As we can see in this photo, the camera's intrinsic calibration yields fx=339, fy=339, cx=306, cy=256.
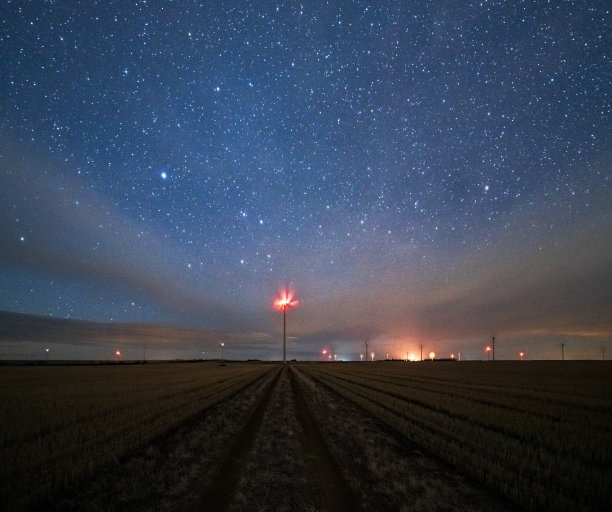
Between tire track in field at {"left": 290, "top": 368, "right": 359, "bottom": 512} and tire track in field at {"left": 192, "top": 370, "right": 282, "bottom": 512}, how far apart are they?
6.29ft

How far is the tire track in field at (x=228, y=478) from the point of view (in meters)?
6.73

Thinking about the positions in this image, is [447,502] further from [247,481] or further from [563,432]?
[563,432]

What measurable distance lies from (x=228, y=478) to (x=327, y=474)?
2425mm

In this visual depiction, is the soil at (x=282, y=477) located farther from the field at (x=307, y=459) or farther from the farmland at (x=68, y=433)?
the farmland at (x=68, y=433)

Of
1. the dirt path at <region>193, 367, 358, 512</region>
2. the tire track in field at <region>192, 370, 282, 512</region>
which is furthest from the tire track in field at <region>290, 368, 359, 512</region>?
the tire track in field at <region>192, 370, 282, 512</region>

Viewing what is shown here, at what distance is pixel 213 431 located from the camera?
13.3 m

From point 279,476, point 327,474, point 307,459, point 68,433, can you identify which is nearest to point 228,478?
point 279,476

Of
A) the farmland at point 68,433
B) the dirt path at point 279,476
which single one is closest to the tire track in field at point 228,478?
the dirt path at point 279,476

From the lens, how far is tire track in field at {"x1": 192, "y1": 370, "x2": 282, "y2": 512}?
6734 millimetres

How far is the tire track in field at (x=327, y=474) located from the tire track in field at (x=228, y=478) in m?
1.92

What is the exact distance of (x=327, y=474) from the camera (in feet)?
27.8

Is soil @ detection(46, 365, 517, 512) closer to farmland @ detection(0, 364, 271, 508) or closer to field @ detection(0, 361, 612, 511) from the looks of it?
field @ detection(0, 361, 612, 511)

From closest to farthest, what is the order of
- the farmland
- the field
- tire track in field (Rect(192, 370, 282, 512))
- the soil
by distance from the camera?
tire track in field (Rect(192, 370, 282, 512)) → the soil → the field → the farmland

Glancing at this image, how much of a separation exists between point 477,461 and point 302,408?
1163 cm
